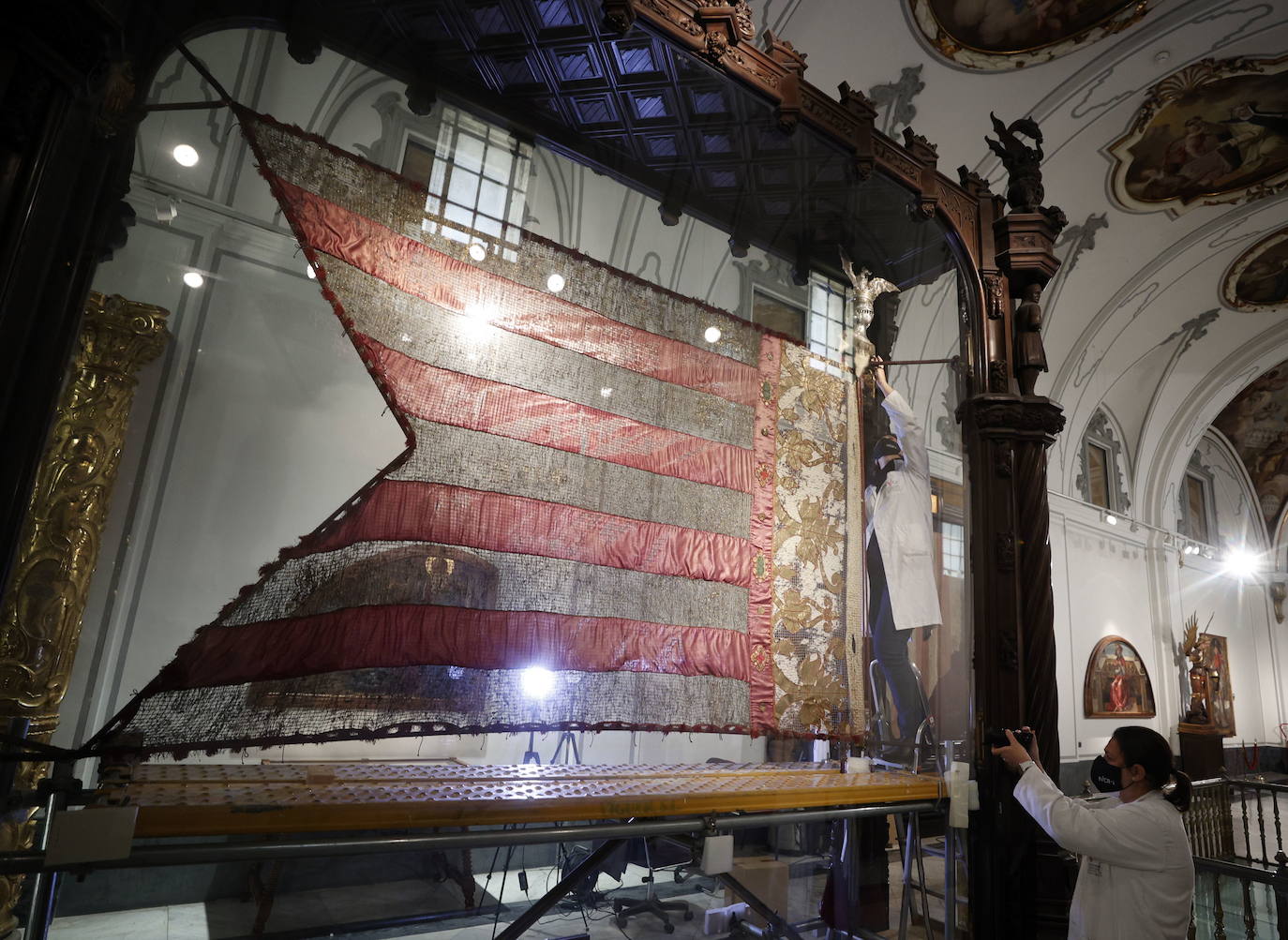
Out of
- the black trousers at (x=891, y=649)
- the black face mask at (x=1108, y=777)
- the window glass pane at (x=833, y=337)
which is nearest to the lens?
the black face mask at (x=1108, y=777)

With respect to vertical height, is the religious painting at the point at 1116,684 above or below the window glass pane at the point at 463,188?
below

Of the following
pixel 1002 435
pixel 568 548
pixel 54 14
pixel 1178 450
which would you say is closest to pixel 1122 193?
pixel 1178 450

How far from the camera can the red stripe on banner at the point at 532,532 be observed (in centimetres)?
257

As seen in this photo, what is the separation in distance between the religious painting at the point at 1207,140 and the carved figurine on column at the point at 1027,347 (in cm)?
570

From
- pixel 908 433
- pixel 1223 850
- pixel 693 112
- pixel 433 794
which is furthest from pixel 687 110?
pixel 1223 850

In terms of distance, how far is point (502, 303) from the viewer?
3035 millimetres

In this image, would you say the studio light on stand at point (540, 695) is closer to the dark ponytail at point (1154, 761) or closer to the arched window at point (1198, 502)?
the dark ponytail at point (1154, 761)

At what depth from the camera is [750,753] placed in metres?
3.34

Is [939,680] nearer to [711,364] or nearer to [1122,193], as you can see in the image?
[711,364]

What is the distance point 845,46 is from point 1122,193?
465 cm

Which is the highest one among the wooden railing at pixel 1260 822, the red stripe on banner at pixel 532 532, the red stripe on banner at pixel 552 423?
the red stripe on banner at pixel 552 423

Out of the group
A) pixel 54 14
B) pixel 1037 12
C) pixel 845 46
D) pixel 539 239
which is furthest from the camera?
pixel 1037 12

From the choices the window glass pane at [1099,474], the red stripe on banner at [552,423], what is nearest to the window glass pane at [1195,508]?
the window glass pane at [1099,474]

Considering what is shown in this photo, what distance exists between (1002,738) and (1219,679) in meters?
14.1
